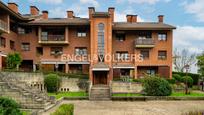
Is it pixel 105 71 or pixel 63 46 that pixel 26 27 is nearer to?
pixel 63 46

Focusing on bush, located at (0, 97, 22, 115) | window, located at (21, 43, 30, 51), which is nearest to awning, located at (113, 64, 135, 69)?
window, located at (21, 43, 30, 51)

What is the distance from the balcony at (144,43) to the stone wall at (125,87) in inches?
315

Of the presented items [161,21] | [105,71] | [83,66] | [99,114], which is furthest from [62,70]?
[99,114]

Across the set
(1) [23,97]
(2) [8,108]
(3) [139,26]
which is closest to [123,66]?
(3) [139,26]

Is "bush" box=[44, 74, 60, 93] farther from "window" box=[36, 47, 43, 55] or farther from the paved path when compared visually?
"window" box=[36, 47, 43, 55]

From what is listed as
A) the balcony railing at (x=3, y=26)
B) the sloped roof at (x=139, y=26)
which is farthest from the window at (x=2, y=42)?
the sloped roof at (x=139, y=26)

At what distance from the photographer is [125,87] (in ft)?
111

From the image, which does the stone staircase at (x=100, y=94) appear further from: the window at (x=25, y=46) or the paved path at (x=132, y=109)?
the window at (x=25, y=46)

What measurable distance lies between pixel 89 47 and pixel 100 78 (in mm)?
5494

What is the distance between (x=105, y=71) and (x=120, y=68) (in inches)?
129

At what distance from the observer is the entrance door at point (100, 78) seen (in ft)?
127

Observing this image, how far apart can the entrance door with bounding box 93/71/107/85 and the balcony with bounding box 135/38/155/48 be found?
6724 millimetres

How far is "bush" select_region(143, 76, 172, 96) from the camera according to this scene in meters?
29.7

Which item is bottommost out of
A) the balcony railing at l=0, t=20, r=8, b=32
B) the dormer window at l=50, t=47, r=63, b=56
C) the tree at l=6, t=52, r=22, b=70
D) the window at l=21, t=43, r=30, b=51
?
the tree at l=6, t=52, r=22, b=70
